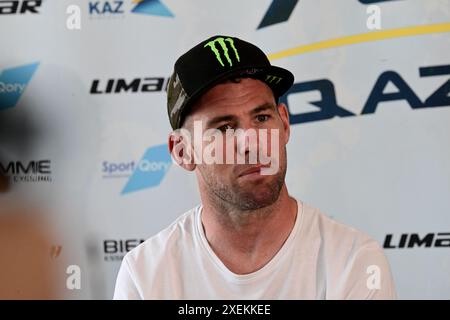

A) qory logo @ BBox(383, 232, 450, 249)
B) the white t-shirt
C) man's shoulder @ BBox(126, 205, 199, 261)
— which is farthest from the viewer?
qory logo @ BBox(383, 232, 450, 249)

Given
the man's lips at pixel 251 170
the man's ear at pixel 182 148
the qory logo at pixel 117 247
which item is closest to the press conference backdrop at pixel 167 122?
the qory logo at pixel 117 247

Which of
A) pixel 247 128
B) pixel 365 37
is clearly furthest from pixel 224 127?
pixel 365 37

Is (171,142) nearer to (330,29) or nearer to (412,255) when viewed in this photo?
(330,29)

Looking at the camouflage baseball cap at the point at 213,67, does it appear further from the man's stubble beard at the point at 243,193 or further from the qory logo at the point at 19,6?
the qory logo at the point at 19,6

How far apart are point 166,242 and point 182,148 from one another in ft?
0.66

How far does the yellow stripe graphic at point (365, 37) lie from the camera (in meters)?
1.84

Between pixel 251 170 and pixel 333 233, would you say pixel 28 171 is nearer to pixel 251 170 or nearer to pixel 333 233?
pixel 251 170

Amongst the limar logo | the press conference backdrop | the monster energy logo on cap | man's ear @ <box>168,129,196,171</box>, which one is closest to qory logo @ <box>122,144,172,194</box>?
the press conference backdrop

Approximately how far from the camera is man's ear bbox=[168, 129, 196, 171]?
1.32 metres

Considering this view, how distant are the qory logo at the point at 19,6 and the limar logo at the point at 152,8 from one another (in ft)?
0.98

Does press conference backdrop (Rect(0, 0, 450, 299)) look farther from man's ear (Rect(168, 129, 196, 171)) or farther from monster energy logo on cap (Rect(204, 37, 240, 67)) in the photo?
monster energy logo on cap (Rect(204, 37, 240, 67))

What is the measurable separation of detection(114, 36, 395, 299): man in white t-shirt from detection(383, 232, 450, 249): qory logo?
2.16ft

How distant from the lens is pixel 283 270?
121 centimetres
